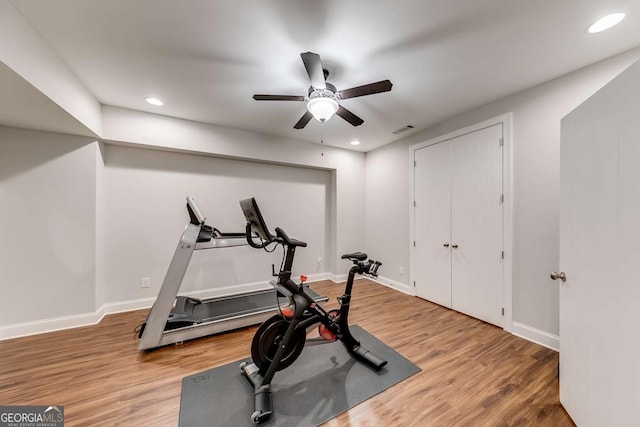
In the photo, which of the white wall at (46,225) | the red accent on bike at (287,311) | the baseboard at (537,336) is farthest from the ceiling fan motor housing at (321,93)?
the baseboard at (537,336)

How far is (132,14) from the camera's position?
155cm

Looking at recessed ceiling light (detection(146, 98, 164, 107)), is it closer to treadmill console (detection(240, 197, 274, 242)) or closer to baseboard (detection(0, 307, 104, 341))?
treadmill console (detection(240, 197, 274, 242))

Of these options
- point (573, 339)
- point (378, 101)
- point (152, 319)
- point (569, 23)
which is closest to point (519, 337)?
point (573, 339)

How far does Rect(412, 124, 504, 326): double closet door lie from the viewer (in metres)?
2.73

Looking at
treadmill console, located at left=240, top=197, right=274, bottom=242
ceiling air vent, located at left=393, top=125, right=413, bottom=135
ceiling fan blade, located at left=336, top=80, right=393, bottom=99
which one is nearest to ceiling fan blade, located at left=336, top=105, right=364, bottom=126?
ceiling fan blade, located at left=336, top=80, right=393, bottom=99

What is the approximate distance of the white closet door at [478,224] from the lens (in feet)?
8.89

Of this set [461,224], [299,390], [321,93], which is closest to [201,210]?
[321,93]

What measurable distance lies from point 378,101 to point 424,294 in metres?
2.95

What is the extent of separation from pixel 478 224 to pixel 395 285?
1.82m

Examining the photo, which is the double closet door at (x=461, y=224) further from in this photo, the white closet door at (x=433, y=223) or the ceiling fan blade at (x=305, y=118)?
the ceiling fan blade at (x=305, y=118)

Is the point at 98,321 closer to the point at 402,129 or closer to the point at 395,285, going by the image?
the point at 395,285

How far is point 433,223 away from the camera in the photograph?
3.45m

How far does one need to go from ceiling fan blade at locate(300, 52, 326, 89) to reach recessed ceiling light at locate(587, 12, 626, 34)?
1978mm

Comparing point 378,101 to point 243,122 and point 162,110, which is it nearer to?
point 243,122
